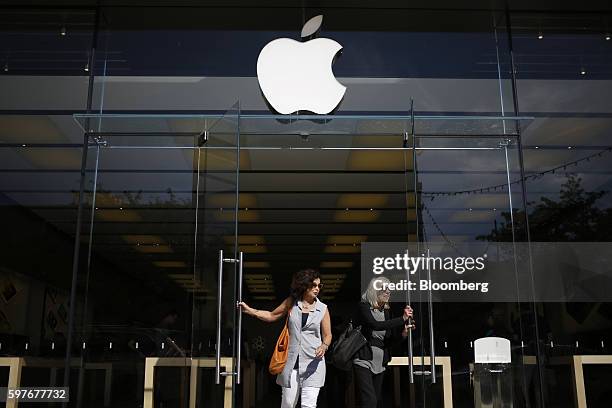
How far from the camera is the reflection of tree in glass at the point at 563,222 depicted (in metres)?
7.02

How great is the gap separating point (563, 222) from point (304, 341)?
3026 mm

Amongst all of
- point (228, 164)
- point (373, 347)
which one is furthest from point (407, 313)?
point (228, 164)

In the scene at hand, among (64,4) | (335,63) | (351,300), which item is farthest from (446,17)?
(351,300)

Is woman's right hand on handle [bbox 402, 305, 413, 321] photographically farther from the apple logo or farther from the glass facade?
the apple logo

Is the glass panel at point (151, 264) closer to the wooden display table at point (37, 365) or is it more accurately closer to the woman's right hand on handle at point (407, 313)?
the wooden display table at point (37, 365)

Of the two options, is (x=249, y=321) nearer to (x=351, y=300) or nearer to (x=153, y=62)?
(x=351, y=300)

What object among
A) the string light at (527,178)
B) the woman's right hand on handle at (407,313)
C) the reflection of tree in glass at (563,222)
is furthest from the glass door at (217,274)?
the reflection of tree in glass at (563,222)

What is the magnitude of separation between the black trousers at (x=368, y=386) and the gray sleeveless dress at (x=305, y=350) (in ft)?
1.57

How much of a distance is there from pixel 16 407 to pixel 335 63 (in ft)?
15.1

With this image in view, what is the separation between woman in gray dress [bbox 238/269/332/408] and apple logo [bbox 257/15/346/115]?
214 cm

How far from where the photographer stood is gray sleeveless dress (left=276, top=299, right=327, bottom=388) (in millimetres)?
5711

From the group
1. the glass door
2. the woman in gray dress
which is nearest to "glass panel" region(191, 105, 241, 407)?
the glass door

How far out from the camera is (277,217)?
11922mm

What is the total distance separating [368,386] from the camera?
20.1ft
